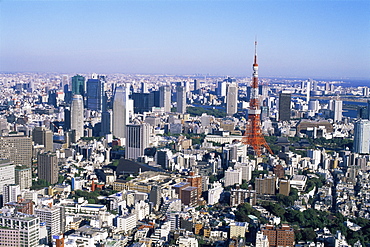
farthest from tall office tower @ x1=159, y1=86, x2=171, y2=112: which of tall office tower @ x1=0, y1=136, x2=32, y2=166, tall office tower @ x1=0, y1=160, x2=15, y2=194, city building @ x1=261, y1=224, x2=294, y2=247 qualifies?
city building @ x1=261, y1=224, x2=294, y2=247

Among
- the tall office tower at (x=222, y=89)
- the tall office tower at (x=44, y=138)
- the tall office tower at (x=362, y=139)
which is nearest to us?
the tall office tower at (x=44, y=138)

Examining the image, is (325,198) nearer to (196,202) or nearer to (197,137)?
(196,202)

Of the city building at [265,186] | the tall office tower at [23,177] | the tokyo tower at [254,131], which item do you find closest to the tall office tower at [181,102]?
the tokyo tower at [254,131]

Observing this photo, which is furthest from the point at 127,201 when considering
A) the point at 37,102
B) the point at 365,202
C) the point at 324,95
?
the point at 324,95

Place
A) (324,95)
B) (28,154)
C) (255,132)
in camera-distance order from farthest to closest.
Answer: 1. (324,95)
2. (255,132)
3. (28,154)

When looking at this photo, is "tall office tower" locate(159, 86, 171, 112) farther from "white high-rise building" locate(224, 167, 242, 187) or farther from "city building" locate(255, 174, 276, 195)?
"city building" locate(255, 174, 276, 195)

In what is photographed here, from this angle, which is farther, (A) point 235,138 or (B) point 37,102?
(B) point 37,102

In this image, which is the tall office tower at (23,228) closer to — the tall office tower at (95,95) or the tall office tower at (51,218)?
→ the tall office tower at (51,218)
